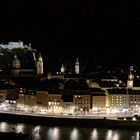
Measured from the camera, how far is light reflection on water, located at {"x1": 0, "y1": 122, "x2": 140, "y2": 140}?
9.67 m

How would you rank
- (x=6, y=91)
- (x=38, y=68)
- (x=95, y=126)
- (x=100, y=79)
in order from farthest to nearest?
(x=38, y=68), (x=100, y=79), (x=6, y=91), (x=95, y=126)

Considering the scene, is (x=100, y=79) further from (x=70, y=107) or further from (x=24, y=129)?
(x=24, y=129)

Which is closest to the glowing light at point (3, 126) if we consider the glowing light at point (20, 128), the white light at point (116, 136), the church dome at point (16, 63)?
the glowing light at point (20, 128)

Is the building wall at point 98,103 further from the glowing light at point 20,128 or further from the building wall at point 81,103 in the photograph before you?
the glowing light at point 20,128

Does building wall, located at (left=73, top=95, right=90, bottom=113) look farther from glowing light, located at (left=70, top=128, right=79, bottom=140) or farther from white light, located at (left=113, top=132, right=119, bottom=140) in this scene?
white light, located at (left=113, top=132, right=119, bottom=140)

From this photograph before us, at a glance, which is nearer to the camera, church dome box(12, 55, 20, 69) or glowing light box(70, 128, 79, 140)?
glowing light box(70, 128, 79, 140)

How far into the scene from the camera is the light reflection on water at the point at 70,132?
967cm

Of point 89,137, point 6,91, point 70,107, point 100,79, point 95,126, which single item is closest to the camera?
point 89,137

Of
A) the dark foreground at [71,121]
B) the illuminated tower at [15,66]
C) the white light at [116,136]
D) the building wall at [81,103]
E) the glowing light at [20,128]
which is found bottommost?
the white light at [116,136]

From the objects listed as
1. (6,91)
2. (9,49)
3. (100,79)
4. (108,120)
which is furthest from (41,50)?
(108,120)

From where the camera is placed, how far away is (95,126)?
34.9 feet

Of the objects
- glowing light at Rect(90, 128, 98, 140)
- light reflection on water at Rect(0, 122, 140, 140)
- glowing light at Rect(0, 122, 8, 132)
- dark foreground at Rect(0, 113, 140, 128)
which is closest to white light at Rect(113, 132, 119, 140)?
light reflection on water at Rect(0, 122, 140, 140)

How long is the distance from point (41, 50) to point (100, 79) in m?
3.26

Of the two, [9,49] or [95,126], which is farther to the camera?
[9,49]
